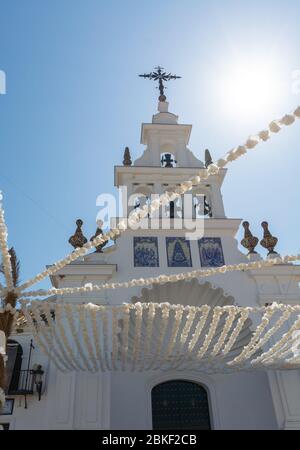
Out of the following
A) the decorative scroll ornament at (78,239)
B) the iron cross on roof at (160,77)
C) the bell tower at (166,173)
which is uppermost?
the iron cross on roof at (160,77)

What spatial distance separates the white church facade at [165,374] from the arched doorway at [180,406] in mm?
20

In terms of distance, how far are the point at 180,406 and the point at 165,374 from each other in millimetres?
691

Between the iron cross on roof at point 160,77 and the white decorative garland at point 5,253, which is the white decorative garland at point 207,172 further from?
the iron cross on roof at point 160,77

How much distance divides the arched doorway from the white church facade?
0.06ft

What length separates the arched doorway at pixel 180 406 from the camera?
8.69 metres

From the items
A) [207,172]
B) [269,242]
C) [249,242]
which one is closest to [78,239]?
[249,242]

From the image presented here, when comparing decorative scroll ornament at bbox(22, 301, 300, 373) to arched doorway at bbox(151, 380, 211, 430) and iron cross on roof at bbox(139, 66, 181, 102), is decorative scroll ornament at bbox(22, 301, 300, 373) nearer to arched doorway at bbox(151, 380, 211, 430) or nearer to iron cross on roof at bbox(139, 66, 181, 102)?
arched doorway at bbox(151, 380, 211, 430)

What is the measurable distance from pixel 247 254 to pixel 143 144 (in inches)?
201

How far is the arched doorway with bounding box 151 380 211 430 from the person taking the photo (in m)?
8.69

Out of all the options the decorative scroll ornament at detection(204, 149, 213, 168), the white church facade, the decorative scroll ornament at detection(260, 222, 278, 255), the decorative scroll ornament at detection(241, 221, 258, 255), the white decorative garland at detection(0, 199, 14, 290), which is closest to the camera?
the white decorative garland at detection(0, 199, 14, 290)

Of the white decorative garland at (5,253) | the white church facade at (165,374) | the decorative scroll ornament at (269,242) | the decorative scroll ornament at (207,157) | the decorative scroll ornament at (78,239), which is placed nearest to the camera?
the white decorative garland at (5,253)

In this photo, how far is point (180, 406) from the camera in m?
8.86

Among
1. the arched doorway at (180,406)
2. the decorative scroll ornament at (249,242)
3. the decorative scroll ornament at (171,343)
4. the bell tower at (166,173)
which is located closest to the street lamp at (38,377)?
the decorative scroll ornament at (171,343)

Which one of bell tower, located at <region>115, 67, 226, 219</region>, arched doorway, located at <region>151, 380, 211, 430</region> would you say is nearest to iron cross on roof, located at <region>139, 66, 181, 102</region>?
bell tower, located at <region>115, 67, 226, 219</region>
